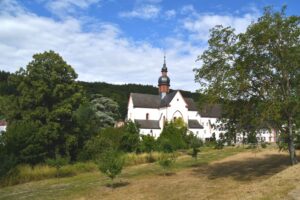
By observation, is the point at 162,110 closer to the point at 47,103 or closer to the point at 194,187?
the point at 47,103

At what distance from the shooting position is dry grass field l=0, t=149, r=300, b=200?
41.5 feet

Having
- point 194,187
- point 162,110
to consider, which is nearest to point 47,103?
point 194,187

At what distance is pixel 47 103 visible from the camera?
2733cm

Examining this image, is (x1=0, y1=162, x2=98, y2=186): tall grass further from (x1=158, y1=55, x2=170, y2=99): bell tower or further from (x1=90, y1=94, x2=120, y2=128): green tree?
(x1=158, y1=55, x2=170, y2=99): bell tower

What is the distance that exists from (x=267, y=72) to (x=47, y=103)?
57.7 ft

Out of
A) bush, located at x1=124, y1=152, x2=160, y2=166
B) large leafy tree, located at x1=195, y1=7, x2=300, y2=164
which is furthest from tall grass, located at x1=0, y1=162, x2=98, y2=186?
large leafy tree, located at x1=195, y1=7, x2=300, y2=164

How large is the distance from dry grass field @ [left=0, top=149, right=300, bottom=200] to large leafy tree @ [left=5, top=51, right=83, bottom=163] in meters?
4.99

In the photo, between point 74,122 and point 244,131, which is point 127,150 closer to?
point 74,122

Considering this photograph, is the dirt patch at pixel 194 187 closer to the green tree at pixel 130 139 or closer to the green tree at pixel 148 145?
the green tree at pixel 148 145

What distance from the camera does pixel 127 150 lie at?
3284 cm

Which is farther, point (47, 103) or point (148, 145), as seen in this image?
point (148, 145)

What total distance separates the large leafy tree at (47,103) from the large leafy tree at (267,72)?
13605 mm

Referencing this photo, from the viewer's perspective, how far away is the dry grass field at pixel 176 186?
12645 mm

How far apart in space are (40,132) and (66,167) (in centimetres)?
328
